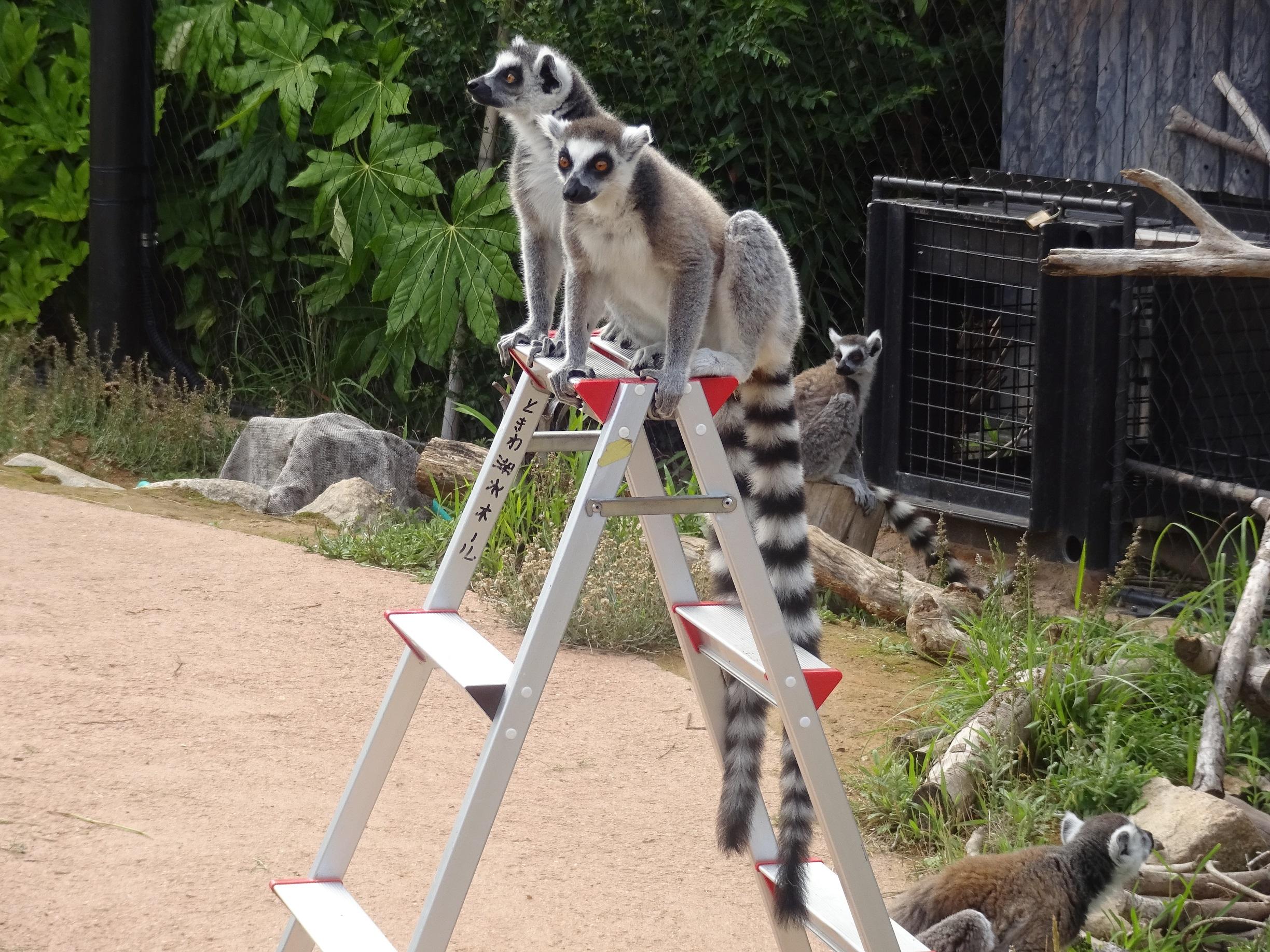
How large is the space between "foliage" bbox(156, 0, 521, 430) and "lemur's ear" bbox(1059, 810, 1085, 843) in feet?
12.6

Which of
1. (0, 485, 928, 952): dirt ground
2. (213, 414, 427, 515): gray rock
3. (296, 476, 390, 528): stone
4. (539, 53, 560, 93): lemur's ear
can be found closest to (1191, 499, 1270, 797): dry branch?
(0, 485, 928, 952): dirt ground

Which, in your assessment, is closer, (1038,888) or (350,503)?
(1038,888)

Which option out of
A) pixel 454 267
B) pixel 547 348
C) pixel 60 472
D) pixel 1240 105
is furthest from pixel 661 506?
pixel 60 472

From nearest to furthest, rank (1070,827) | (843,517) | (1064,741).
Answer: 1. (1070,827)
2. (1064,741)
3. (843,517)

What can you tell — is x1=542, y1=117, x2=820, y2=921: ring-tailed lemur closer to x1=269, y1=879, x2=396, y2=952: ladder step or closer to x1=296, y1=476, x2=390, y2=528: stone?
x1=269, y1=879, x2=396, y2=952: ladder step

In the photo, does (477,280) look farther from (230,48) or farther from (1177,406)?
(1177,406)

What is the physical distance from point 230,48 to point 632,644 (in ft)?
13.9

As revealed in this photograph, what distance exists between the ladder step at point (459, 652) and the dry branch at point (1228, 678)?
1871mm

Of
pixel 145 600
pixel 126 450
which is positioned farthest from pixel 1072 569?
pixel 126 450

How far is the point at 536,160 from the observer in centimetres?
326

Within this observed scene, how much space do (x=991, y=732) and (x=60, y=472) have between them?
4.74m

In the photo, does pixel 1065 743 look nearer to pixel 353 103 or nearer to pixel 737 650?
pixel 737 650

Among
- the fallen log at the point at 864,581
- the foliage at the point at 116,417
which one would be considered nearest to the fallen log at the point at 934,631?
the fallen log at the point at 864,581

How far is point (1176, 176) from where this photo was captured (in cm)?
533
